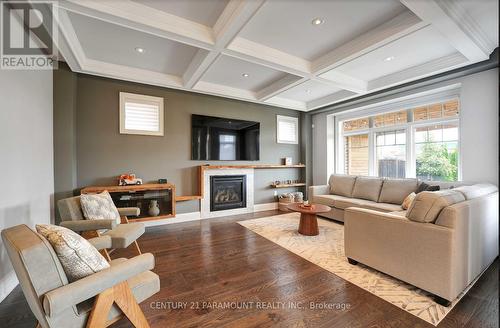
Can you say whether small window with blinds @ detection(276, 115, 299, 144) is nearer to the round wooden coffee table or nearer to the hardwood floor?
the round wooden coffee table

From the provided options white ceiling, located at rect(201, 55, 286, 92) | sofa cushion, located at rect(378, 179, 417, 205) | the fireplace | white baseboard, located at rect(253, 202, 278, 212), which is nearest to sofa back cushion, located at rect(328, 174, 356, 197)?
sofa cushion, located at rect(378, 179, 417, 205)

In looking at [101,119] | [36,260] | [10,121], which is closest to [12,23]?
[10,121]

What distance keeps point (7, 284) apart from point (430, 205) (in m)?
3.96

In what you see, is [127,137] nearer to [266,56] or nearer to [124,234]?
[124,234]

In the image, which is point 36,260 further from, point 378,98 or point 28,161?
point 378,98

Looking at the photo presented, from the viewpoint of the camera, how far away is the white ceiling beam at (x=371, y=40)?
89.7 inches

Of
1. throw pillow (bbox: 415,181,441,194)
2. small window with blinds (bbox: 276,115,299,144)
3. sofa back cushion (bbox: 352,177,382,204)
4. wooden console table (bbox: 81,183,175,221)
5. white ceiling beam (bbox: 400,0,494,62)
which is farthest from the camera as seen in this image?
small window with blinds (bbox: 276,115,299,144)

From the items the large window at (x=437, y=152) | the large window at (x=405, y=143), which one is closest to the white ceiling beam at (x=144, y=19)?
the large window at (x=405, y=143)

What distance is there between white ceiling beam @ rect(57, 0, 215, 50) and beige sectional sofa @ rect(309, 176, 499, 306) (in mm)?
2809

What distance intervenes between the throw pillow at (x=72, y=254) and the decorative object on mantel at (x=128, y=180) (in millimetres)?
2621

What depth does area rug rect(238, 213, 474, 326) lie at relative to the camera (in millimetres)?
1770

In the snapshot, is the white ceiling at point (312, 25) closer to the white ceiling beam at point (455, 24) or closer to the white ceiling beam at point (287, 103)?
the white ceiling beam at point (455, 24)

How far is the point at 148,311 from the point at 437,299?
2.48 metres

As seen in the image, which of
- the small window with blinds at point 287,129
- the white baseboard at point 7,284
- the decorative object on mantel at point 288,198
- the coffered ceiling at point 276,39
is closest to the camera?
the white baseboard at point 7,284
